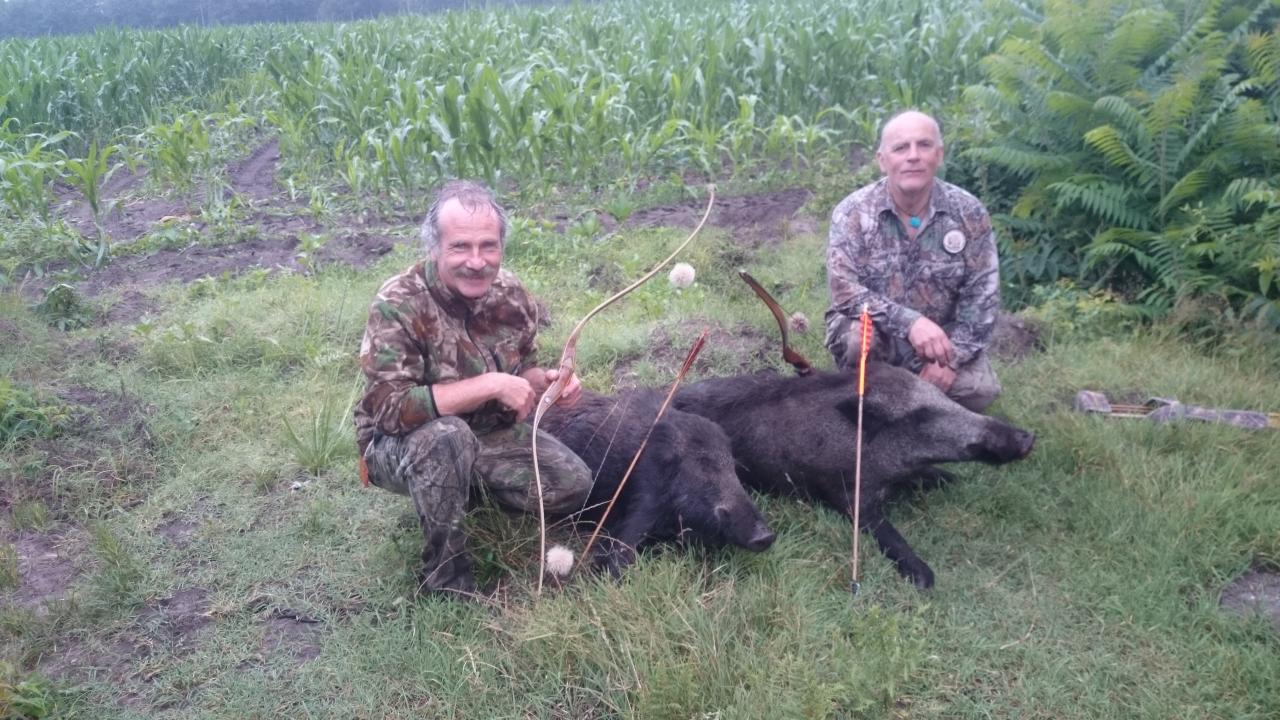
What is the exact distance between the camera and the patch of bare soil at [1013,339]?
17.3 ft

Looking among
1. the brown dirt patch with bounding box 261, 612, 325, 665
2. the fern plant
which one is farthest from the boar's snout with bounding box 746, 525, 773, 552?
the fern plant

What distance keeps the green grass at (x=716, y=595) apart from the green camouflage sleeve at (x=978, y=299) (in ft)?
1.47

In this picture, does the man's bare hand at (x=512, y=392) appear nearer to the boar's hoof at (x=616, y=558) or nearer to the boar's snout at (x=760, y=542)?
the boar's hoof at (x=616, y=558)

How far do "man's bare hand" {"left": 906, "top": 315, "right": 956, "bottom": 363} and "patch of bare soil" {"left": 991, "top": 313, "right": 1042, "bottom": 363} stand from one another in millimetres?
1406

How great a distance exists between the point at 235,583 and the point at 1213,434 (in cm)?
421

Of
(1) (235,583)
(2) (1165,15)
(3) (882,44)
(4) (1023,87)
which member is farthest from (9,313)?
(3) (882,44)

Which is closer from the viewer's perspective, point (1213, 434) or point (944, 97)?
point (1213, 434)

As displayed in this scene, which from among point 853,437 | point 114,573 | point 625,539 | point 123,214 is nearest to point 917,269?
point 853,437

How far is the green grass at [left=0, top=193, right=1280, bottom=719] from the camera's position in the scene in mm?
2791

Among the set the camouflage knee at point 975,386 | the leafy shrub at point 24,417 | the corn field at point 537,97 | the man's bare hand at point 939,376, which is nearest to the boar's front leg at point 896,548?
the man's bare hand at point 939,376

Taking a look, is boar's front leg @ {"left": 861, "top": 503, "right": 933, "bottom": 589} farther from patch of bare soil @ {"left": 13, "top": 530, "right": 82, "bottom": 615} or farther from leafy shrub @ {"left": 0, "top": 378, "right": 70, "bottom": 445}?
leafy shrub @ {"left": 0, "top": 378, "right": 70, "bottom": 445}

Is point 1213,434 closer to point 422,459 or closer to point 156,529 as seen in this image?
point 422,459

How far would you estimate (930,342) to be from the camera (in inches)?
156

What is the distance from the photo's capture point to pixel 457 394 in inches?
122
